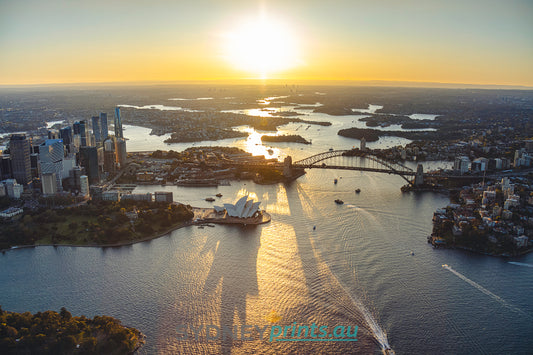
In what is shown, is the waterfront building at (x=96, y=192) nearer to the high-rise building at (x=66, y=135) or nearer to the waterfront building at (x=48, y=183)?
the waterfront building at (x=48, y=183)

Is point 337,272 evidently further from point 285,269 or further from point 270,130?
point 270,130

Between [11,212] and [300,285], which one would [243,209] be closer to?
[300,285]

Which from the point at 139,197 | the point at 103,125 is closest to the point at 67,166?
the point at 139,197

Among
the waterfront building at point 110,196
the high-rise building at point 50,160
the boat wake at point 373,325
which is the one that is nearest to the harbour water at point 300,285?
the boat wake at point 373,325

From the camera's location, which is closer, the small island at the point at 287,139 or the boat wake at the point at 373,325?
the boat wake at the point at 373,325

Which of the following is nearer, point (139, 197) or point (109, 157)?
point (139, 197)

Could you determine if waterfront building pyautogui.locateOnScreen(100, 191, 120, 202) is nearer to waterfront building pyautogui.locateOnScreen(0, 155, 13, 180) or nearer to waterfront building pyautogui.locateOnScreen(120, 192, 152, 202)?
waterfront building pyautogui.locateOnScreen(120, 192, 152, 202)
